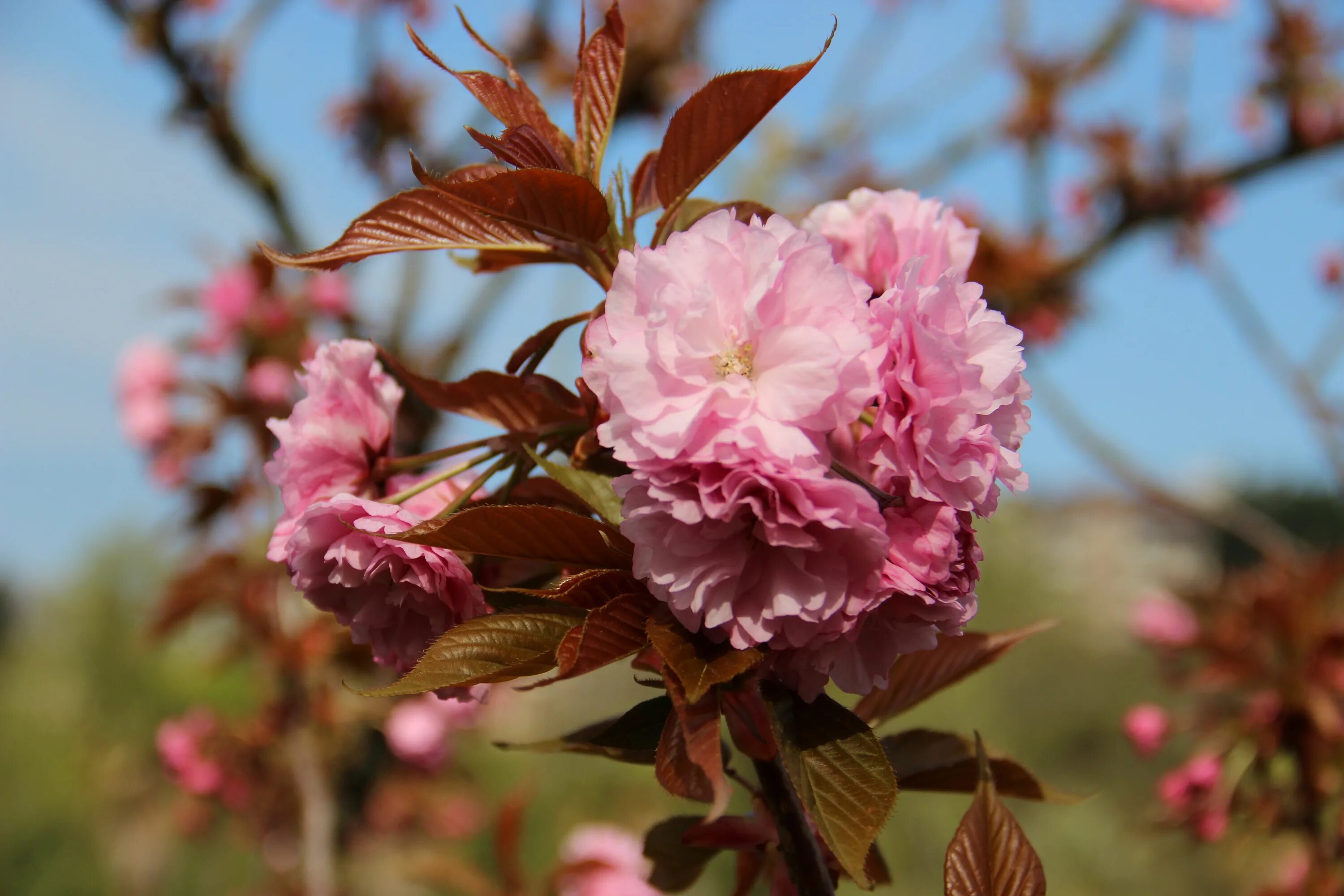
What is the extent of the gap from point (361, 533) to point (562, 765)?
6.33 m

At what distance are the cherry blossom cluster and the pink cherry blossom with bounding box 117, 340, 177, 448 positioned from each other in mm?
2187

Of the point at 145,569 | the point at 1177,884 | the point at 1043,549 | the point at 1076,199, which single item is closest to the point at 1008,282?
the point at 1076,199

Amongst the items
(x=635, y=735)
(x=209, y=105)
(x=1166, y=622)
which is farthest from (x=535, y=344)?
(x=1166, y=622)

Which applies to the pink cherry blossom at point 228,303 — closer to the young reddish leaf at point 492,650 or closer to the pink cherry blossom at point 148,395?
the pink cherry blossom at point 148,395

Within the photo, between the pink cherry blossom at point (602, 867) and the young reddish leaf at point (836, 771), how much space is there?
77cm

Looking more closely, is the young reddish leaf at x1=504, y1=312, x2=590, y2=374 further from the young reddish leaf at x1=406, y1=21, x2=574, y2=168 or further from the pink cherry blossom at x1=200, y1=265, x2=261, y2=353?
the pink cherry blossom at x1=200, y1=265, x2=261, y2=353

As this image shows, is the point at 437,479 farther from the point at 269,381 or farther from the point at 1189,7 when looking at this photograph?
the point at 1189,7

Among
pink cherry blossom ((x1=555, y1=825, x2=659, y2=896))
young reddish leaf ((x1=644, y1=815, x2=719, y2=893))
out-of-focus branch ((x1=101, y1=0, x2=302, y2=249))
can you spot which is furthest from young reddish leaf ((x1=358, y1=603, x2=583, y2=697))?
out-of-focus branch ((x1=101, y1=0, x2=302, y2=249))

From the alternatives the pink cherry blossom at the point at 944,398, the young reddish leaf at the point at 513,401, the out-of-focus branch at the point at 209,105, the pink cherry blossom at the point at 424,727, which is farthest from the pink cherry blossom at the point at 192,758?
the pink cherry blossom at the point at 944,398

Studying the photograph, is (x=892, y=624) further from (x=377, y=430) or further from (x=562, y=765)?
(x=562, y=765)

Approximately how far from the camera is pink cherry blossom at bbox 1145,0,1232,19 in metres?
3.30

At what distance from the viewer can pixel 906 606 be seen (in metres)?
0.53

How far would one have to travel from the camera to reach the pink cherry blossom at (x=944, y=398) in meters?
0.51

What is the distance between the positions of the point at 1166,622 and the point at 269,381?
2.01 metres
